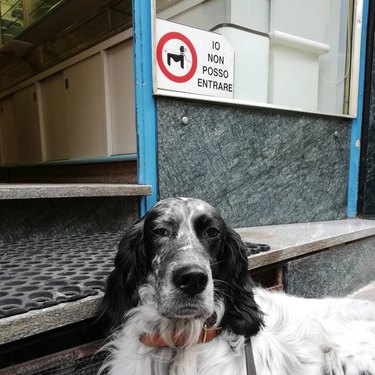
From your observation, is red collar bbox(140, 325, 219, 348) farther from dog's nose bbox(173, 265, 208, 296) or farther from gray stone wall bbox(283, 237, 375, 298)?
gray stone wall bbox(283, 237, 375, 298)

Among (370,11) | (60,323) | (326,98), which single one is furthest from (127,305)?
(370,11)

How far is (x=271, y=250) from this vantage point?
198 centimetres

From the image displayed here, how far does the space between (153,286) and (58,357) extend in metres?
0.39

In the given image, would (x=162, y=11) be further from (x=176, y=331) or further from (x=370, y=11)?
(x=370, y=11)

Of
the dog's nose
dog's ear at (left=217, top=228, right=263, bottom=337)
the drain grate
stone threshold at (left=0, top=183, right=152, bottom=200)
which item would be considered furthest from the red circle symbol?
the dog's nose

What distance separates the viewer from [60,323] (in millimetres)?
1170

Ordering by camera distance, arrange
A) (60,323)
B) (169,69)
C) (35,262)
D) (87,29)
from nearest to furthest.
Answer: (60,323) → (35,262) → (169,69) → (87,29)

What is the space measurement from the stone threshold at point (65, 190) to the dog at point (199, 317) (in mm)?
567

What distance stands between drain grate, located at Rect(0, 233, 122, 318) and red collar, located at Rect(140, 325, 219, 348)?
9.6 inches

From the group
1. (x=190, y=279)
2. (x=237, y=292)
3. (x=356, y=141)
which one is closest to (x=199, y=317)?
(x=190, y=279)

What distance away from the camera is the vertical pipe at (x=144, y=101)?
85.2 inches

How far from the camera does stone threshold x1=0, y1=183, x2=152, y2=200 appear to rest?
1703mm

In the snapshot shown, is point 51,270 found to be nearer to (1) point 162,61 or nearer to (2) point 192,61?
(1) point 162,61

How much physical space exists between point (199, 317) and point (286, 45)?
2643 millimetres
